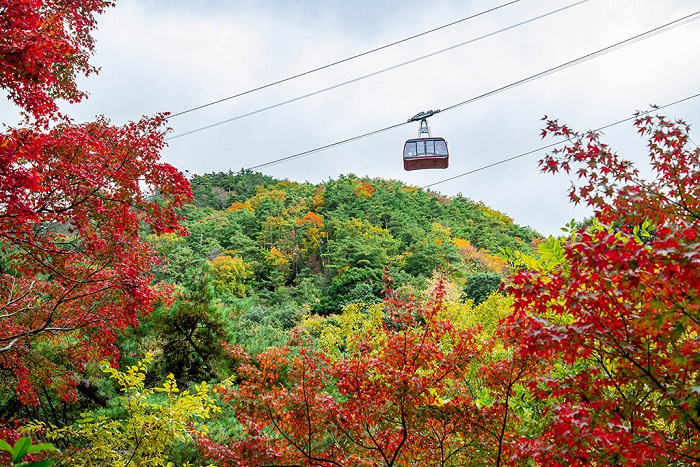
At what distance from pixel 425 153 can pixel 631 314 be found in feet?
27.9

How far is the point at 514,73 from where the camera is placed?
26.5 ft

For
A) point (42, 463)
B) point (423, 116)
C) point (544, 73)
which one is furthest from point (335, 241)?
point (42, 463)

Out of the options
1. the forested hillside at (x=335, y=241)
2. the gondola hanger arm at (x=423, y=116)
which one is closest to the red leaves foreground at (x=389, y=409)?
the gondola hanger arm at (x=423, y=116)

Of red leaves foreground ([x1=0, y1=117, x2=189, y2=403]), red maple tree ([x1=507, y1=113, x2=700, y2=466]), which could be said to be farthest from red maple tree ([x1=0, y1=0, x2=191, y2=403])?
red maple tree ([x1=507, y1=113, x2=700, y2=466])

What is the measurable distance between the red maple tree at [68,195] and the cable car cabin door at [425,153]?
22.8ft

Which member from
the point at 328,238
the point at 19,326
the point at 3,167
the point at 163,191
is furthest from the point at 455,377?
the point at 328,238

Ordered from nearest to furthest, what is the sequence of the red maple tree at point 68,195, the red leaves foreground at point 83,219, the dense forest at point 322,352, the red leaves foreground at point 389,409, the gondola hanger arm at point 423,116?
1. the dense forest at point 322,352
2. the red maple tree at point 68,195
3. the red leaves foreground at point 83,219
4. the red leaves foreground at point 389,409
5. the gondola hanger arm at point 423,116

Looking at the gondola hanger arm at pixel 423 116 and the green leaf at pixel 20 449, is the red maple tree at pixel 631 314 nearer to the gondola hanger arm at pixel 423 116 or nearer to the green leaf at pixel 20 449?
the green leaf at pixel 20 449

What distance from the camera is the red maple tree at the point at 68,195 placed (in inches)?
134

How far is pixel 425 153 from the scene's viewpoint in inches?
435

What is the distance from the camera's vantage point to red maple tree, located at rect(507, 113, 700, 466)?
7.58 ft

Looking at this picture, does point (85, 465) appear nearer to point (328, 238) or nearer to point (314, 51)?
point (314, 51)

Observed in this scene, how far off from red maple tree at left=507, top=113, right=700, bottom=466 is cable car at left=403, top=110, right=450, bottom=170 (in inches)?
295

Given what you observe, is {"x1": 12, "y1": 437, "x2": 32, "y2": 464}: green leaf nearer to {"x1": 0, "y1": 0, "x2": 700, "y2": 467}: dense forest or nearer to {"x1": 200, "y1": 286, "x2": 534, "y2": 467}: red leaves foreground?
{"x1": 0, "y1": 0, "x2": 700, "y2": 467}: dense forest
